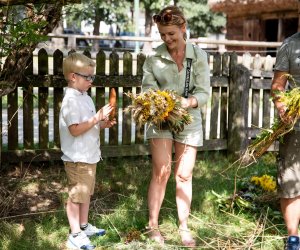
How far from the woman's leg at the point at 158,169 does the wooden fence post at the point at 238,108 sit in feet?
8.61

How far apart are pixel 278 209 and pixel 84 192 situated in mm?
1786

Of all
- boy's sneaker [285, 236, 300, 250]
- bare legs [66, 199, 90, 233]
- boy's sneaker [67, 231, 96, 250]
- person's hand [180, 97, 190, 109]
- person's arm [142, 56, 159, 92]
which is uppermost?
person's arm [142, 56, 159, 92]

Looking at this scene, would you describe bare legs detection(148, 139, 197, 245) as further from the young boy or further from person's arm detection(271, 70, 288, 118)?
person's arm detection(271, 70, 288, 118)

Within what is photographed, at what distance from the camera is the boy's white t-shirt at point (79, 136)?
349 cm

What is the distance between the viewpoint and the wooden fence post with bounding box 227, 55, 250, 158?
242 inches

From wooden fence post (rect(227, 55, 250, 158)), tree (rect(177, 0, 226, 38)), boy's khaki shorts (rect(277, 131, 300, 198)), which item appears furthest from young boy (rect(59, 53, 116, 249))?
tree (rect(177, 0, 226, 38))

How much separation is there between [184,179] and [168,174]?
12 cm

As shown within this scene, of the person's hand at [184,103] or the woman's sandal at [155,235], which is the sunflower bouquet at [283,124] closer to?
the person's hand at [184,103]

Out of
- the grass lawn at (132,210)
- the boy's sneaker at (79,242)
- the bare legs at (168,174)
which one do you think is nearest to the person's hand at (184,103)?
the bare legs at (168,174)

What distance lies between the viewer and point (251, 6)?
1612 cm

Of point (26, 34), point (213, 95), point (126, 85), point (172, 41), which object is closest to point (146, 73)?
point (172, 41)

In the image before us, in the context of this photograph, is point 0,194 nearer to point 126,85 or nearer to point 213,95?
point 126,85

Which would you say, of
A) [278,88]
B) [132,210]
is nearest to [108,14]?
[132,210]

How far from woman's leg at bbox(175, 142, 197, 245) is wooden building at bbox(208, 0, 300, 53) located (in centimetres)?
1232
